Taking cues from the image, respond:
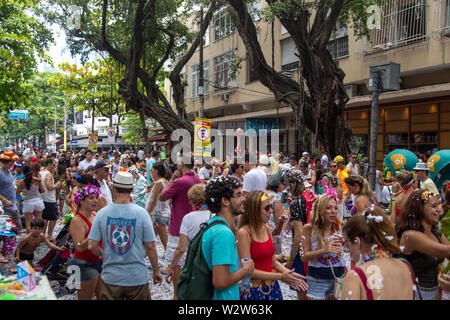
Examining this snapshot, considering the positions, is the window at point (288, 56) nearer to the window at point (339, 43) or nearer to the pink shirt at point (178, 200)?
the window at point (339, 43)

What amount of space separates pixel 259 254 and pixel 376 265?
1.20 metres

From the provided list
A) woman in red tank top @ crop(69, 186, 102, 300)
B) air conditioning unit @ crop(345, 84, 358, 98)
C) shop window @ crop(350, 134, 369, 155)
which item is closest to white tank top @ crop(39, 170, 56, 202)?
woman in red tank top @ crop(69, 186, 102, 300)

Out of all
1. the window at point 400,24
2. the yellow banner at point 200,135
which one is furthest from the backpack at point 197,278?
the window at point 400,24

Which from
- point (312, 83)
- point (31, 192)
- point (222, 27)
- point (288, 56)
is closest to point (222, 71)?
point (222, 27)

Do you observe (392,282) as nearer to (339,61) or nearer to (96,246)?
(96,246)

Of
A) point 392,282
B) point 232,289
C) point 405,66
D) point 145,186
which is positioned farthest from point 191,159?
point 405,66

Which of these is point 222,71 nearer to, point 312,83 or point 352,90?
point 352,90

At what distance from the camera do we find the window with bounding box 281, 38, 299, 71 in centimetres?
2152

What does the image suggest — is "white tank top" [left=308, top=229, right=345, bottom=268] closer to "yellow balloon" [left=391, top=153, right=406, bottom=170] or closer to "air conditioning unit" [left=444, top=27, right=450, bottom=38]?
"yellow balloon" [left=391, top=153, right=406, bottom=170]

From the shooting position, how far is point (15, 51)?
45.4 feet

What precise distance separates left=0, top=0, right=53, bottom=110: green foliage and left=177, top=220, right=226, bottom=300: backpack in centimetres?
1328

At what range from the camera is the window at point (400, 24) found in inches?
581

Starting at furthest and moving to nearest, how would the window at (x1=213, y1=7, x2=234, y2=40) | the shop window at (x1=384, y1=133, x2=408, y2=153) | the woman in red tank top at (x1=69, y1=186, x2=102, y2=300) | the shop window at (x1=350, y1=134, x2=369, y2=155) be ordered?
the window at (x1=213, y1=7, x2=234, y2=40)
the shop window at (x1=350, y1=134, x2=369, y2=155)
the shop window at (x1=384, y1=133, x2=408, y2=153)
the woman in red tank top at (x1=69, y1=186, x2=102, y2=300)

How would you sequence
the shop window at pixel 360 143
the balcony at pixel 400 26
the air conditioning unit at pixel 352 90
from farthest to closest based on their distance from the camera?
the shop window at pixel 360 143, the air conditioning unit at pixel 352 90, the balcony at pixel 400 26
